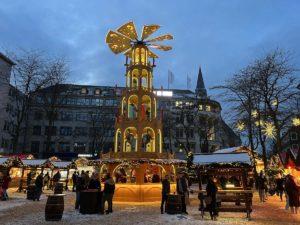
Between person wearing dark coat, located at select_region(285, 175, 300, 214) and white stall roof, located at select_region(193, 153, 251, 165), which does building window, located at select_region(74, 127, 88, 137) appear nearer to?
white stall roof, located at select_region(193, 153, 251, 165)

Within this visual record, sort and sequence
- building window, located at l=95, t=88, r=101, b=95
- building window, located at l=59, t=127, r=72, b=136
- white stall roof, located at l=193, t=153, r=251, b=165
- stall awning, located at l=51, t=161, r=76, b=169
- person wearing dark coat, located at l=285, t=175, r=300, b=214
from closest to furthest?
white stall roof, located at l=193, t=153, r=251, b=165, person wearing dark coat, located at l=285, t=175, r=300, b=214, stall awning, located at l=51, t=161, r=76, b=169, building window, located at l=59, t=127, r=72, b=136, building window, located at l=95, t=88, r=101, b=95

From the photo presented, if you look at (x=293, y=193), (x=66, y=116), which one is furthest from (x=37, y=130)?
(x=293, y=193)

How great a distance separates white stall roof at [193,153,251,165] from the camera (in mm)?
15160

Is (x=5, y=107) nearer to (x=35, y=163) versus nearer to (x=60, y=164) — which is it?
(x=60, y=164)

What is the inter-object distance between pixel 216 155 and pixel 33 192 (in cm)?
1428

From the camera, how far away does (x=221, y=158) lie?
1578cm

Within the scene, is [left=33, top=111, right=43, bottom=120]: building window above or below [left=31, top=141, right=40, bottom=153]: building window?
above

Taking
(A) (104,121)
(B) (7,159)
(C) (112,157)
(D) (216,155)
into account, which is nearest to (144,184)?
(C) (112,157)

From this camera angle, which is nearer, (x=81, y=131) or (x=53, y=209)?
(x=53, y=209)

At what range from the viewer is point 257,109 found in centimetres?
A: 2858

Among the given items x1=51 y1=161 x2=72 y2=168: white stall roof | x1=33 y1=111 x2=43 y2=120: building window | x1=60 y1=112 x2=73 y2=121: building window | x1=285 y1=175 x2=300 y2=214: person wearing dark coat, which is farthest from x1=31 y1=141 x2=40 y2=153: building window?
x1=285 y1=175 x2=300 y2=214: person wearing dark coat

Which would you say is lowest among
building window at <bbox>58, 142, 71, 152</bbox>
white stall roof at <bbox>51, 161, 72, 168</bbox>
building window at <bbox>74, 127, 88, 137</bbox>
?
white stall roof at <bbox>51, 161, 72, 168</bbox>

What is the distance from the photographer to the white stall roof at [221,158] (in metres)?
15.2

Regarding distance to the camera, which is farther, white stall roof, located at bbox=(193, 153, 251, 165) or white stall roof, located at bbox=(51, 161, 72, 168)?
white stall roof, located at bbox=(51, 161, 72, 168)
